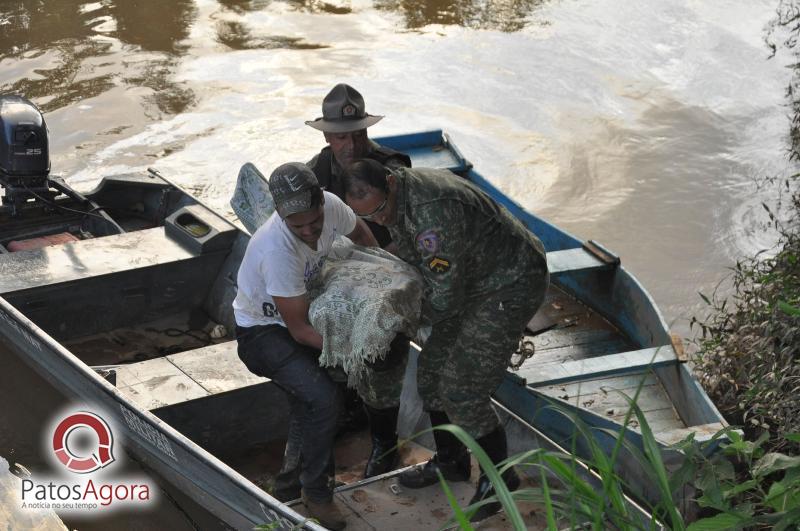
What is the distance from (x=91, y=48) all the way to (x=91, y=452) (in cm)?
931

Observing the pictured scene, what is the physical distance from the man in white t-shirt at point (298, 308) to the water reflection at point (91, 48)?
27.6ft

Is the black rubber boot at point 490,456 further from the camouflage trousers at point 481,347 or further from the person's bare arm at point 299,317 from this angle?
the person's bare arm at point 299,317

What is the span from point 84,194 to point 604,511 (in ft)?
19.1

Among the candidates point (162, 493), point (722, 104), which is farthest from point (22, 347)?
point (722, 104)

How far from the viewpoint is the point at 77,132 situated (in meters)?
12.1

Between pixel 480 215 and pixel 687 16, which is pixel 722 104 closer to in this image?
pixel 687 16

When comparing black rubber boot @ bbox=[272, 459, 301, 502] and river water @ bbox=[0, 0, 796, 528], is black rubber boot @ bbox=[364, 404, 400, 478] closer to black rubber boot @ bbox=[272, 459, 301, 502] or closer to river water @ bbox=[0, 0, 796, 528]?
black rubber boot @ bbox=[272, 459, 301, 502]

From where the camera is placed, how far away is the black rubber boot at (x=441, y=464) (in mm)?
5176

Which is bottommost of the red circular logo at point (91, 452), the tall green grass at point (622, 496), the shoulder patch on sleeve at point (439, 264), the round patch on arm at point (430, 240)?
the red circular logo at point (91, 452)

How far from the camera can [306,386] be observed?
4.75 meters

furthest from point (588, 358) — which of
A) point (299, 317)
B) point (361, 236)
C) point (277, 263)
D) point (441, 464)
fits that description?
point (277, 263)

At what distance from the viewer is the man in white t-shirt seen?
4.41 meters

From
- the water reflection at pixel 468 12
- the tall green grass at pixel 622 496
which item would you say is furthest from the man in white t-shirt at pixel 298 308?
the water reflection at pixel 468 12

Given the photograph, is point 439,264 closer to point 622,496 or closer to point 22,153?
point 622,496
